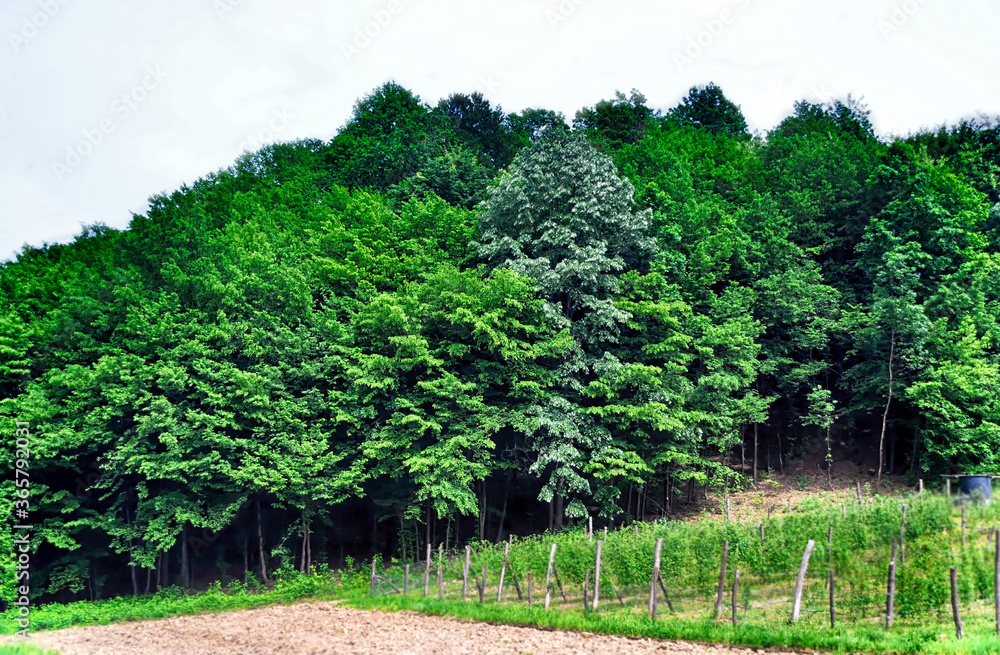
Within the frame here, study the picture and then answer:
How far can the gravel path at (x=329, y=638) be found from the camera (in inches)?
619

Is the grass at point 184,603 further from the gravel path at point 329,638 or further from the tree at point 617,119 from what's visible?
the tree at point 617,119

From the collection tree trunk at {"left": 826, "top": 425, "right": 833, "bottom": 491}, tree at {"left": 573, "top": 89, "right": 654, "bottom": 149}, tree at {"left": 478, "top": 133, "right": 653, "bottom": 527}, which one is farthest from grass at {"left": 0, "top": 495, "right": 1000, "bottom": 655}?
tree at {"left": 573, "top": 89, "right": 654, "bottom": 149}

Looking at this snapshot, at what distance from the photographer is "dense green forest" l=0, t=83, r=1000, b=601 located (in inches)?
1098

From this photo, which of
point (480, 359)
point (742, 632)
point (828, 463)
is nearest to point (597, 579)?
point (742, 632)

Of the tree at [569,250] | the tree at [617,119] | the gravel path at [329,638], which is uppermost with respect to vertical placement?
the tree at [617,119]

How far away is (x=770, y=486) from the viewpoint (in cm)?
3484

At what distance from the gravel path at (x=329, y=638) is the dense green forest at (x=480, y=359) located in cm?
544

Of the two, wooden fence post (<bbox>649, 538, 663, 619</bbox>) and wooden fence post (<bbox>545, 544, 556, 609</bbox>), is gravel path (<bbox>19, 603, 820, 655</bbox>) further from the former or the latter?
wooden fence post (<bbox>545, 544, 556, 609</bbox>)

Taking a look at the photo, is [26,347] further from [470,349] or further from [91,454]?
[470,349]

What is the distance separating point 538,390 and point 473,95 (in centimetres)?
3531

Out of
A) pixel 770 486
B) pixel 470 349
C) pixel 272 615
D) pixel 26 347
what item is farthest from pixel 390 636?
pixel 770 486

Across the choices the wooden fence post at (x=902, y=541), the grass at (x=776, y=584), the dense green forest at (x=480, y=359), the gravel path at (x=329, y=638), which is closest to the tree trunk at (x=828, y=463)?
the dense green forest at (x=480, y=359)

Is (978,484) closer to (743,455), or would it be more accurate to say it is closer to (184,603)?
(743,455)

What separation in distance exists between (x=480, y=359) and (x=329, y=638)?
14162 mm
